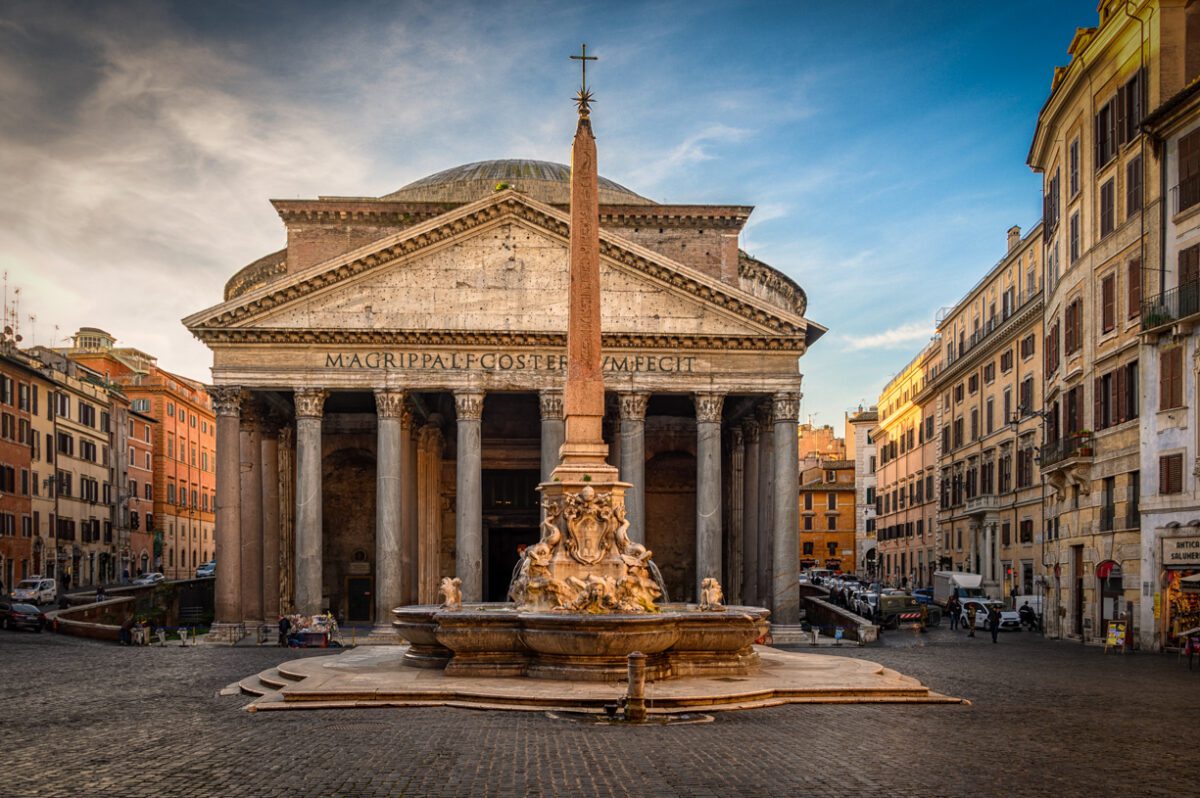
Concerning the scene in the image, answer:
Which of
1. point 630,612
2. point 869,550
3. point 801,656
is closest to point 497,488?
point 801,656

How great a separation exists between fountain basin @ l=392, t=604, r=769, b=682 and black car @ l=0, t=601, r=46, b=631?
2361 centimetres

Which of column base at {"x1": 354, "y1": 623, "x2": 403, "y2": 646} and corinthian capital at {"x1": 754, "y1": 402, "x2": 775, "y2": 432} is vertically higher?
corinthian capital at {"x1": 754, "y1": 402, "x2": 775, "y2": 432}

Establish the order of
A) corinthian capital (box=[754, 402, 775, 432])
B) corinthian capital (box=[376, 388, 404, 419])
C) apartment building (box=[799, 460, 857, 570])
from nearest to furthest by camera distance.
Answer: corinthian capital (box=[376, 388, 404, 419]) < corinthian capital (box=[754, 402, 775, 432]) < apartment building (box=[799, 460, 857, 570])

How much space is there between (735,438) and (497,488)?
9.22 m

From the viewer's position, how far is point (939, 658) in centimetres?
A: 3012

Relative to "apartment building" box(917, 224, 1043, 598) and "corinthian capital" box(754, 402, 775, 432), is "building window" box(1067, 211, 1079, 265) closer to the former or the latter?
"apartment building" box(917, 224, 1043, 598)

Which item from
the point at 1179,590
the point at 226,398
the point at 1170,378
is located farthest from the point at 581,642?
the point at 226,398

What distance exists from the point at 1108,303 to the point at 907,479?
4280 cm

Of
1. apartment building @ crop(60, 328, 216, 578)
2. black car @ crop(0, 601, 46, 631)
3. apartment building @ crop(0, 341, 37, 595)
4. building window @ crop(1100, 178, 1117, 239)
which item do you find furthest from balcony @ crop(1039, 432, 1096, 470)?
apartment building @ crop(60, 328, 216, 578)

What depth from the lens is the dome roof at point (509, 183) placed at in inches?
2042

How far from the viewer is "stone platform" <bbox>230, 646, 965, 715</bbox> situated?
16.4 metres

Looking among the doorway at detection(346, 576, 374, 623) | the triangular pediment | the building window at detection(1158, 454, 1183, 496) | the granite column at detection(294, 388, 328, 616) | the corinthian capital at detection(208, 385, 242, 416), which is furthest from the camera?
the doorway at detection(346, 576, 374, 623)

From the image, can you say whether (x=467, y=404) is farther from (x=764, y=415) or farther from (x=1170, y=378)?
(x=1170, y=378)

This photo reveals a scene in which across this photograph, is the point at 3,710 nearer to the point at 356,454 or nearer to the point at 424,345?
the point at 424,345
